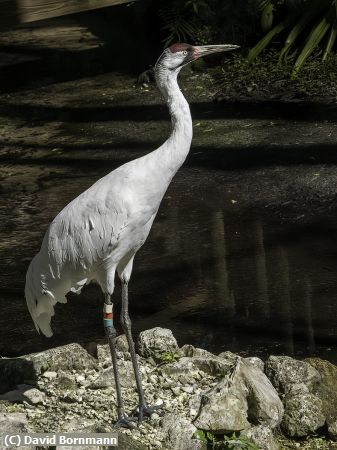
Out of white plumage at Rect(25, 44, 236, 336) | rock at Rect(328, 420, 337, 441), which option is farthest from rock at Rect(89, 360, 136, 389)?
rock at Rect(328, 420, 337, 441)

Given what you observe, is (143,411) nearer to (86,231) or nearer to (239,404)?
(239,404)

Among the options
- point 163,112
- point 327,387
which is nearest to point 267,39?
point 163,112

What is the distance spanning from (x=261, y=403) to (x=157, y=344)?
3.21ft

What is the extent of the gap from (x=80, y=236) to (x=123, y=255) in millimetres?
270

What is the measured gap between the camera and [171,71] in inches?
217

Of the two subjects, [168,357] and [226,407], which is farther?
[168,357]

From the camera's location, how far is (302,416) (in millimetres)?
5508

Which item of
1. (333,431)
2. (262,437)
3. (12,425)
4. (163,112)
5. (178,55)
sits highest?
(178,55)

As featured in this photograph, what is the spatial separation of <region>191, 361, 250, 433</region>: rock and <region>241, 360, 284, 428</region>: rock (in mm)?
40

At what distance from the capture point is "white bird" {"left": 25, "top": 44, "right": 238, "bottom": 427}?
17.7 feet

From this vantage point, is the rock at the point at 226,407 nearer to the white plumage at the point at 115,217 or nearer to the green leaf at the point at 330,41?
the white plumage at the point at 115,217

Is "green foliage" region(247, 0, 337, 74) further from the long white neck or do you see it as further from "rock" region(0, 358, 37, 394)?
"rock" region(0, 358, 37, 394)

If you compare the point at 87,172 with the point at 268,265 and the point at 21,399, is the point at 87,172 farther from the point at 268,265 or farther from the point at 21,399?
the point at 21,399

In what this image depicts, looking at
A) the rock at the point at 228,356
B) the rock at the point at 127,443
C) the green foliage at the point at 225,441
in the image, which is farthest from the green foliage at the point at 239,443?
the rock at the point at 228,356
